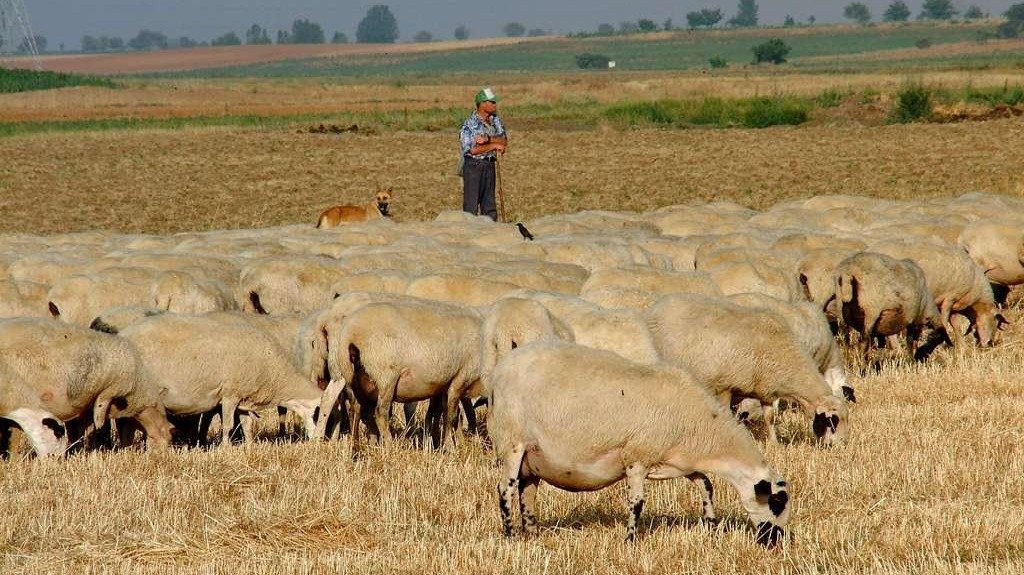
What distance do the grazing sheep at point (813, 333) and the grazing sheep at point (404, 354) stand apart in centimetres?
239

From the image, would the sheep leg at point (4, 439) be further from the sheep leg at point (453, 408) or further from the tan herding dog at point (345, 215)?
the tan herding dog at point (345, 215)

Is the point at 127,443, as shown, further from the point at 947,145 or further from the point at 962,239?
the point at 947,145

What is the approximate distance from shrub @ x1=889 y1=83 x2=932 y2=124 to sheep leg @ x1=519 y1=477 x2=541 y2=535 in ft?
139

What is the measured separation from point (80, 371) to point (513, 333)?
320cm

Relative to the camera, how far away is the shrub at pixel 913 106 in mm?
46938

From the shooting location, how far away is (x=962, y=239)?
51.3 feet

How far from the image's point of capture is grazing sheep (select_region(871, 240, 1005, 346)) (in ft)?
46.0

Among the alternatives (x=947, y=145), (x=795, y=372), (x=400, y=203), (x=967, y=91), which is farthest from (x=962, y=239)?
(x=967, y=91)

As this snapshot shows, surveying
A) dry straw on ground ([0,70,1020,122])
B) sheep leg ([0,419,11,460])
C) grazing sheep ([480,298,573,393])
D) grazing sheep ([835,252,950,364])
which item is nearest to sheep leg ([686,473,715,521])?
grazing sheep ([480,298,573,393])

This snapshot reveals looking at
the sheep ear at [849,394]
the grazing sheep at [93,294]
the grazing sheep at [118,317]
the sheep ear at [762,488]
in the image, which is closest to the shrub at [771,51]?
the grazing sheep at [93,294]

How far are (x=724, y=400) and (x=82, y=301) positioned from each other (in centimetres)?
614

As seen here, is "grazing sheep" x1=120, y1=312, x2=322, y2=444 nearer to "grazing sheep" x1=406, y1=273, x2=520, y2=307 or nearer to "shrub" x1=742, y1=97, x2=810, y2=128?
"grazing sheep" x1=406, y1=273, x2=520, y2=307

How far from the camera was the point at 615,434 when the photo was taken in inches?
277

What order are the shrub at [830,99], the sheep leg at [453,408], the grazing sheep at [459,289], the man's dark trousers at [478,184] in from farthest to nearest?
the shrub at [830,99] → the man's dark trousers at [478,184] → the grazing sheep at [459,289] → the sheep leg at [453,408]
